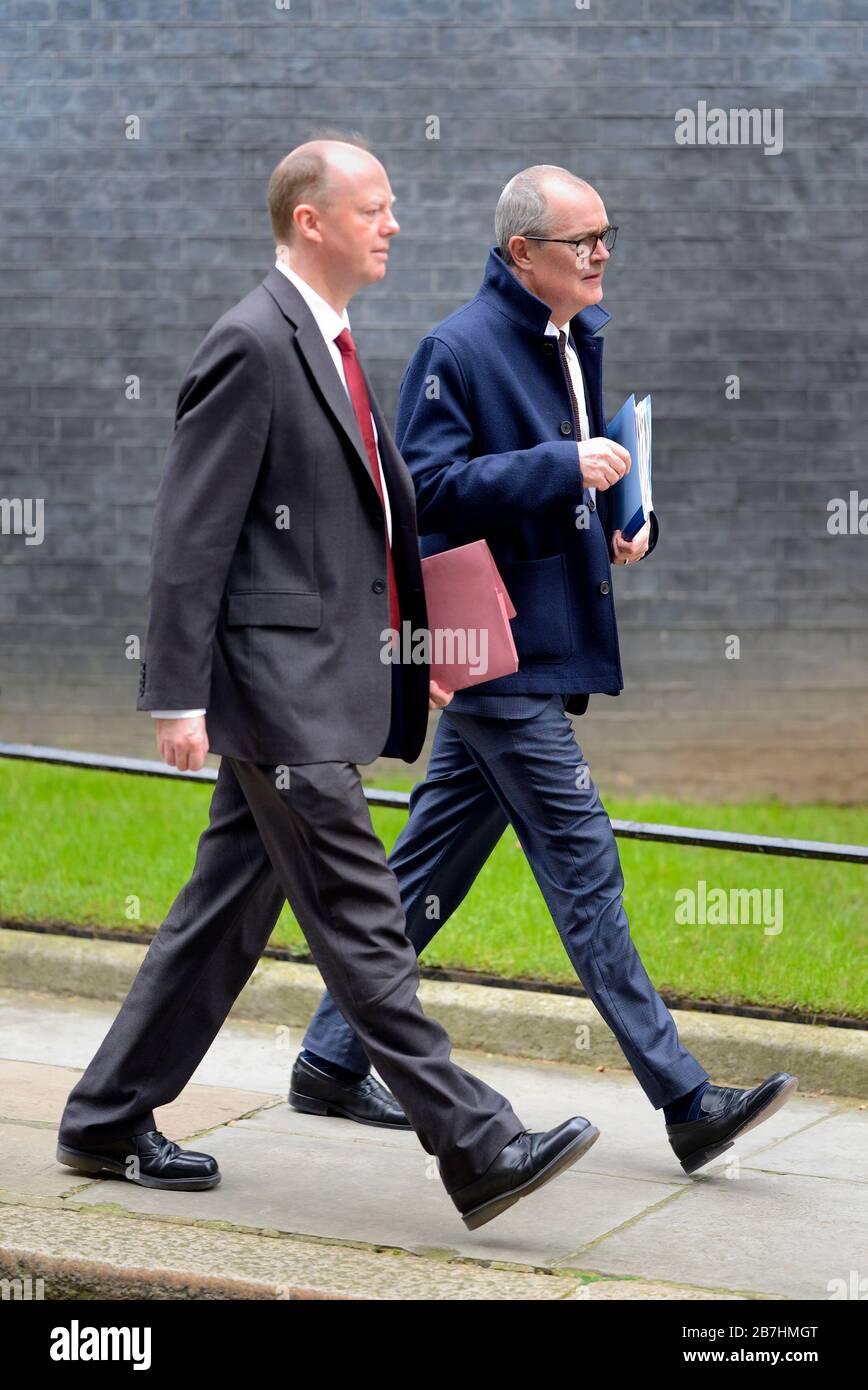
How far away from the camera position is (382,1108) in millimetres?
4594

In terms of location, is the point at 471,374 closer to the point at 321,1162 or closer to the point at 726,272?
the point at 321,1162

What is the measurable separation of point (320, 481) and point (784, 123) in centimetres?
562

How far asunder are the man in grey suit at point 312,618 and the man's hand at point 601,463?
439 millimetres

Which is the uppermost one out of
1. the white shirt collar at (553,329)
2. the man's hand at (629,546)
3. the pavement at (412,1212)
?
the white shirt collar at (553,329)

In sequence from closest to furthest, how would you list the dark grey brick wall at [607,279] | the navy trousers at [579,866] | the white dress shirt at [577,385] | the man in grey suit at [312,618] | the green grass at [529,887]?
the man in grey suit at [312,618]
the navy trousers at [579,866]
the white dress shirt at [577,385]
the green grass at [529,887]
the dark grey brick wall at [607,279]

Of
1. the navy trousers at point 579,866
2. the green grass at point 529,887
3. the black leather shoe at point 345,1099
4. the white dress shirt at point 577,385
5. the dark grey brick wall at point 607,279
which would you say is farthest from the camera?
the dark grey brick wall at point 607,279

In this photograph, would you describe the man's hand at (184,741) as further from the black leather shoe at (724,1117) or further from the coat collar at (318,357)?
the black leather shoe at (724,1117)

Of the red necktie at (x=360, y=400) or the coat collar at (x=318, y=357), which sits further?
the red necktie at (x=360, y=400)

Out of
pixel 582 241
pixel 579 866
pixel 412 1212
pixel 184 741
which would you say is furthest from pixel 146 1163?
pixel 582 241

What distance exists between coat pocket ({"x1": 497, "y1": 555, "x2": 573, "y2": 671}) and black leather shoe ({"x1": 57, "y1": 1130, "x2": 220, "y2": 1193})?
1281 mm

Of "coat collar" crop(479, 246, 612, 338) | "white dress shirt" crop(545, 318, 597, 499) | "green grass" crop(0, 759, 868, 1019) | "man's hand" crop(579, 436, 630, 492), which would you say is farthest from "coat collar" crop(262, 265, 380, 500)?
"green grass" crop(0, 759, 868, 1019)

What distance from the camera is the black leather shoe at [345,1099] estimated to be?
181 inches

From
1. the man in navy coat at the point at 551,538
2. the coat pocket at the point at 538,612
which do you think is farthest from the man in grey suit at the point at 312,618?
the coat pocket at the point at 538,612
